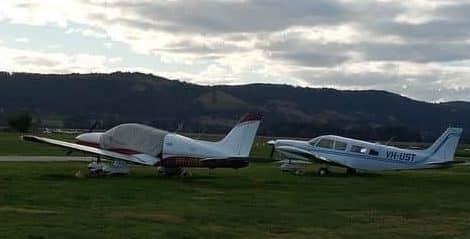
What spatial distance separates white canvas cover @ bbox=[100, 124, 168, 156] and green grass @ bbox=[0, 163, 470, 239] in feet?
3.62

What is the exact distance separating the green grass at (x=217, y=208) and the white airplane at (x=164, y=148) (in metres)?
0.70

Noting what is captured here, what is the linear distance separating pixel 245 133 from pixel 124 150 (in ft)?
16.5

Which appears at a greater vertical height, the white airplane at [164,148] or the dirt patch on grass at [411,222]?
the white airplane at [164,148]

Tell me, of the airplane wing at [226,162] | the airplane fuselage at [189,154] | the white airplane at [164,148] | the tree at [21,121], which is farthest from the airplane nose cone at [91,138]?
the tree at [21,121]

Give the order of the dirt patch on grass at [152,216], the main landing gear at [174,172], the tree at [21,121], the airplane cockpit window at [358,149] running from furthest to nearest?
the tree at [21,121] < the airplane cockpit window at [358,149] < the main landing gear at [174,172] < the dirt patch on grass at [152,216]

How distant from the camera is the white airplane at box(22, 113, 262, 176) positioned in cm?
2859

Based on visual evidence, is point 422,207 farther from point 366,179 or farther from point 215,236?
point 366,179

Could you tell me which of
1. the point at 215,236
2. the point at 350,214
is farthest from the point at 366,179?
the point at 215,236

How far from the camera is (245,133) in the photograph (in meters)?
28.8

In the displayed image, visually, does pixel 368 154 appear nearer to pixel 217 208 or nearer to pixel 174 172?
pixel 174 172

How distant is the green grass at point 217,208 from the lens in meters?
14.5

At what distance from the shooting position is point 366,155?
122 feet

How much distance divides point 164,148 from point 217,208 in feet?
37.1

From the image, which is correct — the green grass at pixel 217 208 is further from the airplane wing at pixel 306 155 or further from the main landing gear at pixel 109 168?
the airplane wing at pixel 306 155
